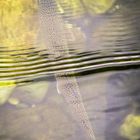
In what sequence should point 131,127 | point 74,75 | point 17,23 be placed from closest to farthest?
1. point 131,127
2. point 74,75
3. point 17,23

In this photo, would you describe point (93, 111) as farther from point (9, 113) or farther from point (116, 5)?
point (116, 5)

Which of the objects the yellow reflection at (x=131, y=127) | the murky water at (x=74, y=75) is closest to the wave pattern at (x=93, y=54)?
the murky water at (x=74, y=75)

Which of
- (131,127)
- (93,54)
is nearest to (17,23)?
(93,54)

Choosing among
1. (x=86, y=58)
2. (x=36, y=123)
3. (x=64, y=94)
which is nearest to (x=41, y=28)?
(x=86, y=58)

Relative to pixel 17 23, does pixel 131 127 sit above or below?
below

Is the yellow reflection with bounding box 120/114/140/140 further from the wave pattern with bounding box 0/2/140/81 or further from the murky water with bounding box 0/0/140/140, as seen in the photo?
the wave pattern with bounding box 0/2/140/81

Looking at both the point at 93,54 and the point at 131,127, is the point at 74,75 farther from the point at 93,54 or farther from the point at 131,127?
the point at 131,127

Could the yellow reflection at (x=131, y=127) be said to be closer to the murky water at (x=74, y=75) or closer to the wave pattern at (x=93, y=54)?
the murky water at (x=74, y=75)

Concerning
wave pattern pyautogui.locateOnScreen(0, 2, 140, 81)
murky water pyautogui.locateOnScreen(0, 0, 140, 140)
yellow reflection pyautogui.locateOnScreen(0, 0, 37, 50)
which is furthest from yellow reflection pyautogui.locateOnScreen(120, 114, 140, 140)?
yellow reflection pyautogui.locateOnScreen(0, 0, 37, 50)
